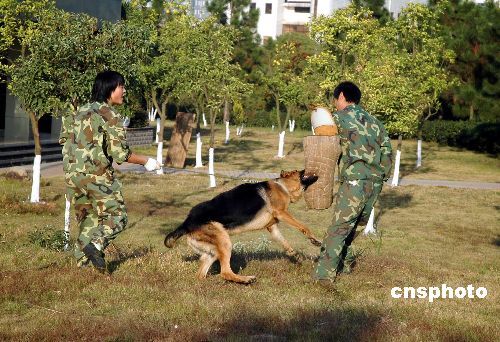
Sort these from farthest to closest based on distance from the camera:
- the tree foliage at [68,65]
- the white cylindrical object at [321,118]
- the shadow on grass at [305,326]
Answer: the tree foliage at [68,65] → the white cylindrical object at [321,118] → the shadow on grass at [305,326]

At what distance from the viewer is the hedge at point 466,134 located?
42375mm

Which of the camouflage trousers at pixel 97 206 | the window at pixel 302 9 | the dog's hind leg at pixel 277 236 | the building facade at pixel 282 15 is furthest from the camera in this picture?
the building facade at pixel 282 15

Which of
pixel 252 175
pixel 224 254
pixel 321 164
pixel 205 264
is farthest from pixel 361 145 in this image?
pixel 252 175

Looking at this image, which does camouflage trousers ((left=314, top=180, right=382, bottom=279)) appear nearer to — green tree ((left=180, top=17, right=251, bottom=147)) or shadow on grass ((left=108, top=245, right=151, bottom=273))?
shadow on grass ((left=108, top=245, right=151, bottom=273))

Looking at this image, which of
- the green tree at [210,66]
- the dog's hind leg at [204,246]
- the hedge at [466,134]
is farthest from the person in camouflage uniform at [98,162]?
the hedge at [466,134]

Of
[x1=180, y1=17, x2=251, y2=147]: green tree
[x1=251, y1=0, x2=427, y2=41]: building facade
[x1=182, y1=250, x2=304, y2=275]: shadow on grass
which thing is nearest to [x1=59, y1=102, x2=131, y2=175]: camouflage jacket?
[x1=182, y1=250, x2=304, y2=275]: shadow on grass

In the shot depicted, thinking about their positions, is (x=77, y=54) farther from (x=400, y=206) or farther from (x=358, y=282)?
(x=400, y=206)

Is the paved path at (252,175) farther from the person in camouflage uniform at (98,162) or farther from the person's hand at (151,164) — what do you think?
the person's hand at (151,164)

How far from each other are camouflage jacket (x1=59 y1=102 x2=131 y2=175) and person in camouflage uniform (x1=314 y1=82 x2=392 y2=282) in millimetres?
2175

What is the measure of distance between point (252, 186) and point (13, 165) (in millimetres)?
18185

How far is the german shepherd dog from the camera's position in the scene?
7.47 m

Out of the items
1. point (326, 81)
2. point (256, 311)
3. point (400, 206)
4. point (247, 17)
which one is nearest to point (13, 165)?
point (326, 81)

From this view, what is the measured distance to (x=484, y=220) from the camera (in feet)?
72.1

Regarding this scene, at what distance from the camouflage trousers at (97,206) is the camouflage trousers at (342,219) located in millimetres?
2067
